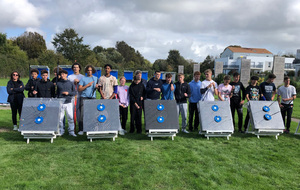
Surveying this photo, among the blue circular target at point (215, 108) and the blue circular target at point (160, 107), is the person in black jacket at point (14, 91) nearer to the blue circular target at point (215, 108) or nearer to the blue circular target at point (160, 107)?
the blue circular target at point (160, 107)

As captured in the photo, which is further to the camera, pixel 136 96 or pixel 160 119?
pixel 136 96

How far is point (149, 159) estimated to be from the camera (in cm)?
439

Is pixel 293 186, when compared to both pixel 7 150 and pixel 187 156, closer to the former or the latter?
pixel 187 156

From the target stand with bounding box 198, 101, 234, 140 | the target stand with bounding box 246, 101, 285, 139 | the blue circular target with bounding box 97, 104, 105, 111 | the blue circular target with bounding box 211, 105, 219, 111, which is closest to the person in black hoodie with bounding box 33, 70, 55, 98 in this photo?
the blue circular target with bounding box 97, 104, 105, 111

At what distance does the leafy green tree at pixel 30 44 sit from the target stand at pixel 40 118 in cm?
4077

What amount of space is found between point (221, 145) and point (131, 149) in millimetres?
2213

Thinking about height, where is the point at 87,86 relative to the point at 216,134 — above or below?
above

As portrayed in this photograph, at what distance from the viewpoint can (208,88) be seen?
6137 millimetres

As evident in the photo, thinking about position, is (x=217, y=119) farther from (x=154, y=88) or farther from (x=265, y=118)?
(x=154, y=88)

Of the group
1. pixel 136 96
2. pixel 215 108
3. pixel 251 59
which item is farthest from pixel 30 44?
pixel 251 59

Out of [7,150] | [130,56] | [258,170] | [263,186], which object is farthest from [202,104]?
[130,56]

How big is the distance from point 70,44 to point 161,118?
40.5 metres

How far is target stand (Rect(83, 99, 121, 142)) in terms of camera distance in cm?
523

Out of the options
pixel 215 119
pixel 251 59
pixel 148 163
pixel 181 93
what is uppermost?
pixel 251 59
